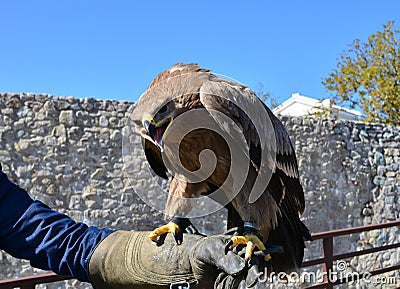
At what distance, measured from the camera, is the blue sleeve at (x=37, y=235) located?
54.4 inches

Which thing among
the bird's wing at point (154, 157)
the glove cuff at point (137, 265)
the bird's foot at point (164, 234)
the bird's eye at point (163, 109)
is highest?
the bird's eye at point (163, 109)

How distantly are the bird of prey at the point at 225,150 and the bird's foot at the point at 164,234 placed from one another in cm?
9

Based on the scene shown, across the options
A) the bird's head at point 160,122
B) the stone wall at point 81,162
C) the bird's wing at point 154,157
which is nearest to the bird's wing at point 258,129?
the bird's head at point 160,122

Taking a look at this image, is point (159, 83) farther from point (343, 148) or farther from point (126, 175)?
point (343, 148)

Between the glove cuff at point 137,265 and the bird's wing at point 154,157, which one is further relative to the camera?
the bird's wing at point 154,157

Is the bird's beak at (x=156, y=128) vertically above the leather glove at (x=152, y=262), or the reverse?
the bird's beak at (x=156, y=128)

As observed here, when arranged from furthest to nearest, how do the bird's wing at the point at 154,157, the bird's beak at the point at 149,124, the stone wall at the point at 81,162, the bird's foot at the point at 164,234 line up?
the stone wall at the point at 81,162, the bird's wing at the point at 154,157, the bird's beak at the point at 149,124, the bird's foot at the point at 164,234

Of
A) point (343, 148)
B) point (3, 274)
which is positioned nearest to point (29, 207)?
point (3, 274)

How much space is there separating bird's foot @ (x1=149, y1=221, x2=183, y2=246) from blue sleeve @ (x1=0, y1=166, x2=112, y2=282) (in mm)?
251

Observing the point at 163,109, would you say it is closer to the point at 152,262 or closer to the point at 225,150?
the point at 225,150

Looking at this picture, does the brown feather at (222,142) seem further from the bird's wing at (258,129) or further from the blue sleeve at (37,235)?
the blue sleeve at (37,235)

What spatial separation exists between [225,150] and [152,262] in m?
1.13

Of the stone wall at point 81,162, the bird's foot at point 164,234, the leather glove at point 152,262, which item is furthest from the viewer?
the stone wall at point 81,162

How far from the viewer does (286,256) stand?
272 centimetres
